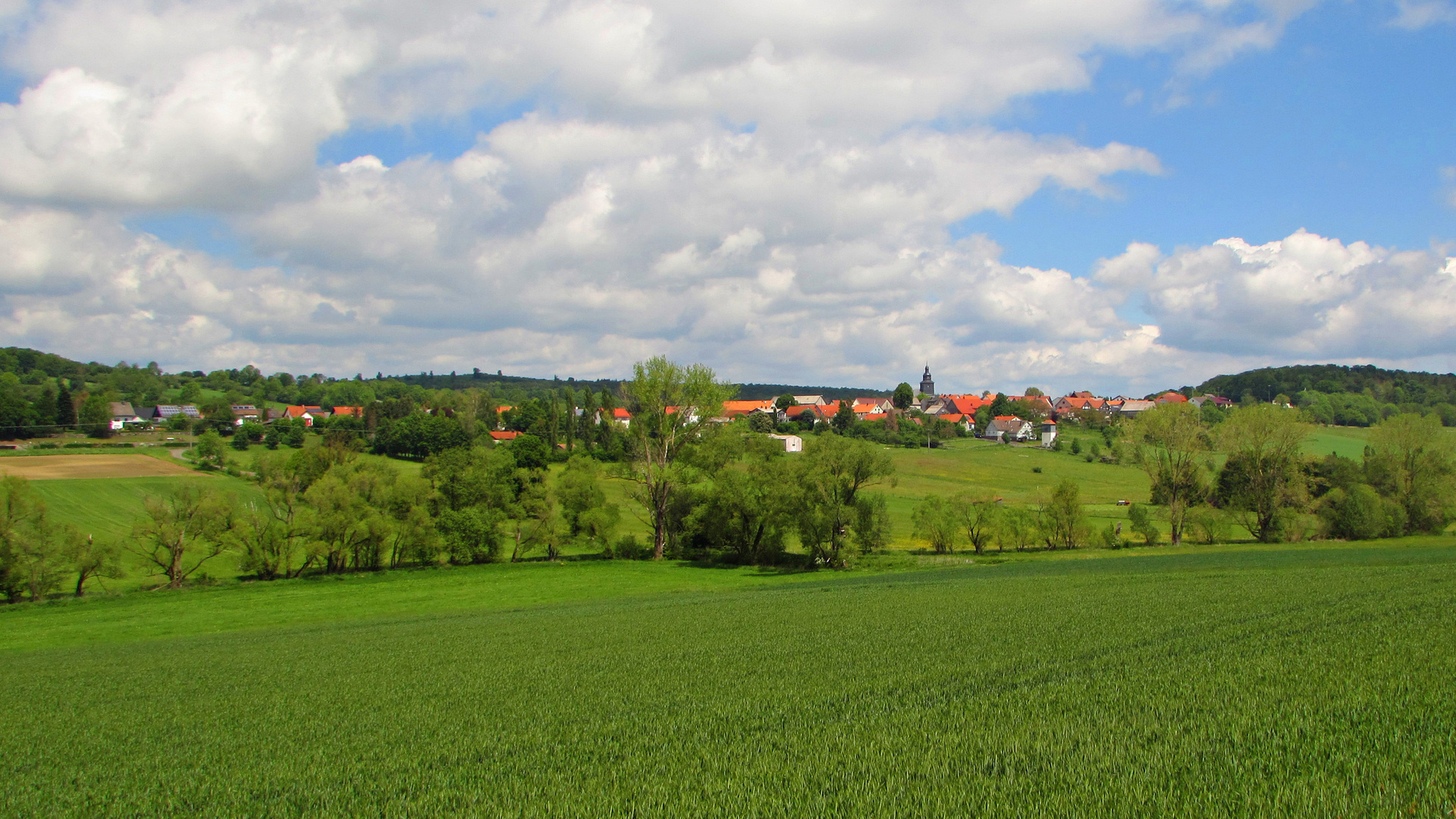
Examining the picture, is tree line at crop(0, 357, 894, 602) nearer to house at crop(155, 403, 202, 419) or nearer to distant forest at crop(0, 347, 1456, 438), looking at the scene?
distant forest at crop(0, 347, 1456, 438)

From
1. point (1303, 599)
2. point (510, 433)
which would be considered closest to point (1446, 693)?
point (1303, 599)

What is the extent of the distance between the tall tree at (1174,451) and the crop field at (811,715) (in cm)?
3642

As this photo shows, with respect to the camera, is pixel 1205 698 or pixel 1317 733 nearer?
pixel 1317 733

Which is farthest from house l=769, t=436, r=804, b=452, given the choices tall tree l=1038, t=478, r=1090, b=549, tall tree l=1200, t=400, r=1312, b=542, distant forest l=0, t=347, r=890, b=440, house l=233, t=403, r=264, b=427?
house l=233, t=403, r=264, b=427

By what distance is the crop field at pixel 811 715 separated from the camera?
726 cm

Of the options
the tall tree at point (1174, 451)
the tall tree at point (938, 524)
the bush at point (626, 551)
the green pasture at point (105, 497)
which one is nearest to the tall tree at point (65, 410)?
the green pasture at point (105, 497)

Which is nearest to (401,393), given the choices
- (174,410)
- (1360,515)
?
(174,410)

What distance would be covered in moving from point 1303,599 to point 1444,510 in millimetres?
57906

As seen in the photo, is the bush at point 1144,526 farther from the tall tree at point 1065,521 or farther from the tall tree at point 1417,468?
the tall tree at point 1417,468

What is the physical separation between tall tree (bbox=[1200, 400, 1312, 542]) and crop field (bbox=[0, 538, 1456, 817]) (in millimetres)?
40452

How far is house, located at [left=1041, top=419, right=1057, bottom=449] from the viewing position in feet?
504

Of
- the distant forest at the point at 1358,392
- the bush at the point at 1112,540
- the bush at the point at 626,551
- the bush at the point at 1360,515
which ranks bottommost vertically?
the bush at the point at 626,551

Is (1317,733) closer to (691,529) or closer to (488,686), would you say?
(488,686)

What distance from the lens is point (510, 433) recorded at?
143375 millimetres
